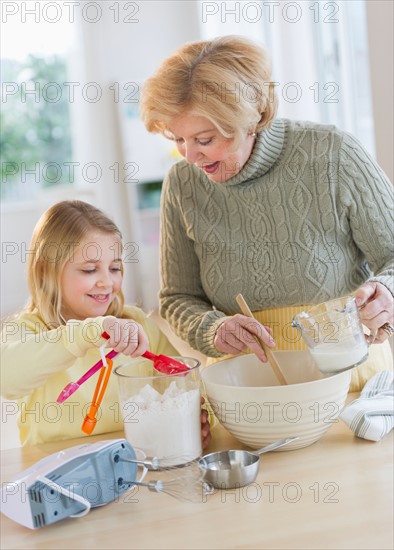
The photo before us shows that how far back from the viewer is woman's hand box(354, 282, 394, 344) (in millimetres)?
1361

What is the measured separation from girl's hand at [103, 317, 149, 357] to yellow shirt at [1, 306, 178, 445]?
0.07 feet

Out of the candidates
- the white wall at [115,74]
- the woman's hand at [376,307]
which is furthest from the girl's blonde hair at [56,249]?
the white wall at [115,74]

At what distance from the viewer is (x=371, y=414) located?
1312 mm

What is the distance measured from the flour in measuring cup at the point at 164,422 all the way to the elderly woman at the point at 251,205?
0.28m

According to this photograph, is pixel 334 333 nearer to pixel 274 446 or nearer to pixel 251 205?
pixel 274 446

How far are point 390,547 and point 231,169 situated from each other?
36.8 inches

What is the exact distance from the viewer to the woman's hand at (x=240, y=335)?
4.51ft

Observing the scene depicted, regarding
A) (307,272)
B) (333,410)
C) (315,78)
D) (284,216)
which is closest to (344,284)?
(307,272)

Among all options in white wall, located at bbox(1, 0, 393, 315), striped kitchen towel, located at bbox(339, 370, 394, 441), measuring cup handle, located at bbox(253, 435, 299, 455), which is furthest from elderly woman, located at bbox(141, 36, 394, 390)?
white wall, located at bbox(1, 0, 393, 315)

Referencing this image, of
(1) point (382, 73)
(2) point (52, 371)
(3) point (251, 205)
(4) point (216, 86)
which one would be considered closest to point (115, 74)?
(1) point (382, 73)

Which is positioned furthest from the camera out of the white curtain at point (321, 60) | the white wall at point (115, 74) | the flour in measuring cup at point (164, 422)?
the white wall at point (115, 74)

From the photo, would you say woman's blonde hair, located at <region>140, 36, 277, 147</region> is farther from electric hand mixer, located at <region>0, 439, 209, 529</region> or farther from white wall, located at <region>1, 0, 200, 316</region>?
white wall, located at <region>1, 0, 200, 316</region>

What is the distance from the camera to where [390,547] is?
0.94 m

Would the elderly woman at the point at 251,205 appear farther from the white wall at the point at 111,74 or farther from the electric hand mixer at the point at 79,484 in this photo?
the white wall at the point at 111,74
